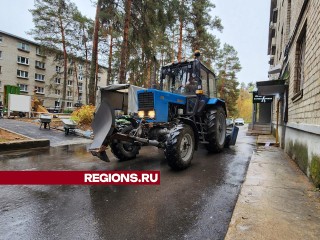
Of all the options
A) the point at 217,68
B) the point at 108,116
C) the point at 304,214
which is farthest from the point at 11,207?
the point at 217,68

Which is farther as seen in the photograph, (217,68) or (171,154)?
(217,68)

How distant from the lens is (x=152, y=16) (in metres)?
14.3

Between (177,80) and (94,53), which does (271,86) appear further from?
(94,53)

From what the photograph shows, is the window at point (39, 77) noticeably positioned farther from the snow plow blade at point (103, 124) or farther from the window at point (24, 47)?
the snow plow blade at point (103, 124)

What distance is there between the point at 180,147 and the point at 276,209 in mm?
2387

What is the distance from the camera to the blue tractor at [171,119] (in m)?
4.62

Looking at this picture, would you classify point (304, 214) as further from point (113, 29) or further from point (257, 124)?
point (257, 124)

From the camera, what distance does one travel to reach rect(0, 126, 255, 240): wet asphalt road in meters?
2.39

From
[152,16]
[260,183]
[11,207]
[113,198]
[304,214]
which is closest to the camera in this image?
[304,214]

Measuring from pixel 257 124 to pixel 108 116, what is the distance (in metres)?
19.3

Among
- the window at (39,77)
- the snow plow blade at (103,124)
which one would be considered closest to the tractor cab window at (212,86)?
the snow plow blade at (103,124)

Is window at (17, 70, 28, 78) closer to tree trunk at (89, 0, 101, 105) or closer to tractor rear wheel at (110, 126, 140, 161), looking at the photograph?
tree trunk at (89, 0, 101, 105)

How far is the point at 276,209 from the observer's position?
268 cm

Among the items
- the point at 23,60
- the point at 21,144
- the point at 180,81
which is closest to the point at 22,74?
the point at 23,60
